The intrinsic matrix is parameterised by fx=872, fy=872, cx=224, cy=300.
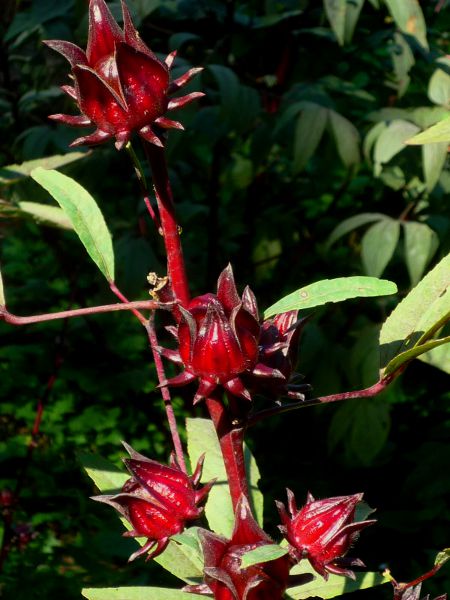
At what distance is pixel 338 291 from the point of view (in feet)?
→ 1.99

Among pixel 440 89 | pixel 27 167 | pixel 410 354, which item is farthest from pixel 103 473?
pixel 440 89

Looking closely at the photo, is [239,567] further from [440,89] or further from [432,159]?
[440,89]

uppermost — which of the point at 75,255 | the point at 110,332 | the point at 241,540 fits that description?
the point at 241,540

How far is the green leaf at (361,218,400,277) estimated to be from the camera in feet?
5.60

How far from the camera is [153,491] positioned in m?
0.64

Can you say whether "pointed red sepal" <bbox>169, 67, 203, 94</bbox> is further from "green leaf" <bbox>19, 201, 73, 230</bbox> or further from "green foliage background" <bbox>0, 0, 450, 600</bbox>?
"green foliage background" <bbox>0, 0, 450, 600</bbox>

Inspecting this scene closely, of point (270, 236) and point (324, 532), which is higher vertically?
point (324, 532)

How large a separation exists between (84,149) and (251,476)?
1.11 metres

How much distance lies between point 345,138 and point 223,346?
1.26 metres

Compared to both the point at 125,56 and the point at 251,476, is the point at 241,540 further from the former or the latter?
the point at 125,56

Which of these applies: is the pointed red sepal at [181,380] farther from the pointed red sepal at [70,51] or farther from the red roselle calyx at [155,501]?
the pointed red sepal at [70,51]

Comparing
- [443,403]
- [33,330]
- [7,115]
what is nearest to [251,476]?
[7,115]

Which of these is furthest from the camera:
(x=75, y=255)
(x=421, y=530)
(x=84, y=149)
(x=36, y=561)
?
(x=75, y=255)

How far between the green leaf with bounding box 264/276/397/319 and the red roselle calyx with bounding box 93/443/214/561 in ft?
Result: 0.48
